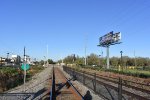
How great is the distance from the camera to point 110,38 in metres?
81.4

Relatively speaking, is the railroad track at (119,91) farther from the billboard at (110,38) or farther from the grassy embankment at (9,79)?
the billboard at (110,38)

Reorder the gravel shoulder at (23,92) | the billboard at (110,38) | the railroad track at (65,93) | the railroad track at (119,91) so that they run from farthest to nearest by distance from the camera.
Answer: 1. the billboard at (110,38)
2. the gravel shoulder at (23,92)
3. the railroad track at (65,93)
4. the railroad track at (119,91)

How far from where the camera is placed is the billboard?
77044 millimetres

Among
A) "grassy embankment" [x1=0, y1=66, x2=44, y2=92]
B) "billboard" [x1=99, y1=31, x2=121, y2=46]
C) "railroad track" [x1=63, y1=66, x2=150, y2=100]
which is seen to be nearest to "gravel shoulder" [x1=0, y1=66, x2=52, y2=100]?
"grassy embankment" [x1=0, y1=66, x2=44, y2=92]

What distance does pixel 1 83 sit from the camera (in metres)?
27.2

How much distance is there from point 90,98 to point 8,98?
5132 millimetres

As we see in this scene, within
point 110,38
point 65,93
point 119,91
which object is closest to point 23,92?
point 65,93

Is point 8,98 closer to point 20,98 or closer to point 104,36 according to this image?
point 20,98

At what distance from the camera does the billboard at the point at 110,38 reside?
7704 centimetres

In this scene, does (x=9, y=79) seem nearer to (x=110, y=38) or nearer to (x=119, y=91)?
(x=119, y=91)

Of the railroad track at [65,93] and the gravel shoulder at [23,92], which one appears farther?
the gravel shoulder at [23,92]

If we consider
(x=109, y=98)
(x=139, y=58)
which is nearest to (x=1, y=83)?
(x=109, y=98)

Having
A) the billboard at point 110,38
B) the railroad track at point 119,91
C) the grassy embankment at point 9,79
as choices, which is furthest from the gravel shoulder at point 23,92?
the billboard at point 110,38

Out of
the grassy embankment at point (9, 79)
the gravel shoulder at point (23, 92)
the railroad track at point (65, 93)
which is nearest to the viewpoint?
the railroad track at point (65, 93)
